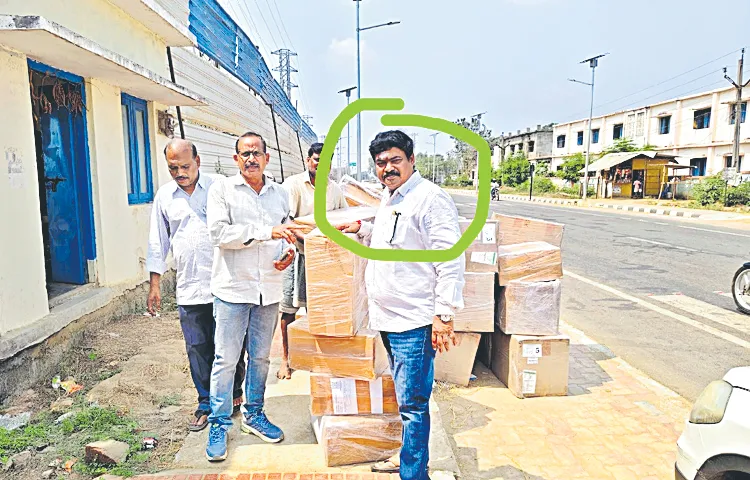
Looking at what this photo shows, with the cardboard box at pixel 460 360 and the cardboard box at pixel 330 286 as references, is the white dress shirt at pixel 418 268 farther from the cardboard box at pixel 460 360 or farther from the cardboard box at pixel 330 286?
the cardboard box at pixel 460 360

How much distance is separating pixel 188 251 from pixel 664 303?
654 cm

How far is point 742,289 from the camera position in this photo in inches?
265

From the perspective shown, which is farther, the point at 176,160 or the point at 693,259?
the point at 693,259

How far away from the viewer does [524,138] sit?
57.7 m

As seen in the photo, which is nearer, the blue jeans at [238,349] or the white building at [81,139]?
the blue jeans at [238,349]

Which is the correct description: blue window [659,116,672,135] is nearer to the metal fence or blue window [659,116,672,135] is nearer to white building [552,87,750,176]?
white building [552,87,750,176]

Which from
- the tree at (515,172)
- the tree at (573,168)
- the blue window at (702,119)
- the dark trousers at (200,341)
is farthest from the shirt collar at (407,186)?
the tree at (515,172)

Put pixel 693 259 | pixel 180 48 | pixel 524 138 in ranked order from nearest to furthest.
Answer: pixel 180 48, pixel 693 259, pixel 524 138

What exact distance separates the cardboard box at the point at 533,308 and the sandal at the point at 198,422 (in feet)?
7.72

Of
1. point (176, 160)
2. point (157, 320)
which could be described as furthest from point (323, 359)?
point (157, 320)

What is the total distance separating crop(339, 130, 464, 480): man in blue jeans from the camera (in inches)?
99.9

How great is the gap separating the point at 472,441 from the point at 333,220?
1.75 m

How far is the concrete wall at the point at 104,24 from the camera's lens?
14.1ft

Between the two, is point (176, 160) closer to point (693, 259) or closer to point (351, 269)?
point (351, 269)
